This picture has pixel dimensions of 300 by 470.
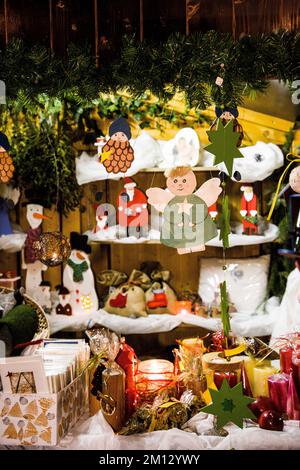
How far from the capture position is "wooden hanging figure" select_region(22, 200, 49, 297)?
3656 millimetres

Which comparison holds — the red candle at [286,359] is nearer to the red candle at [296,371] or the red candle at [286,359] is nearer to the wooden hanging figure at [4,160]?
the red candle at [296,371]

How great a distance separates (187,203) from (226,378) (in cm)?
76

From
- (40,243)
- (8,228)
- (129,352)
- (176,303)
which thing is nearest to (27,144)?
(8,228)

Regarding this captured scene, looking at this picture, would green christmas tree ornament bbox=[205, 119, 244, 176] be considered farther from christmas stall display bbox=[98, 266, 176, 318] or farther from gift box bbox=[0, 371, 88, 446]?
christmas stall display bbox=[98, 266, 176, 318]

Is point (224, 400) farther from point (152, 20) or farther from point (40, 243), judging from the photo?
point (152, 20)

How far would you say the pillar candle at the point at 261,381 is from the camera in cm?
257

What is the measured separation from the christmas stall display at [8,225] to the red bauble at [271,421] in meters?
1.95

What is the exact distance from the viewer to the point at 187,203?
2445 millimetres

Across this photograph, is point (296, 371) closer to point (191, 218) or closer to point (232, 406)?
point (232, 406)

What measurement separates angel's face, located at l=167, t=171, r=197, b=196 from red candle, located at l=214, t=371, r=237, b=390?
2.59 feet

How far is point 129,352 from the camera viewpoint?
2568 millimetres

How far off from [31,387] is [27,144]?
1.92 m

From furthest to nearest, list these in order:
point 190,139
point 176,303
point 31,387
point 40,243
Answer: point 176,303
point 190,139
point 40,243
point 31,387

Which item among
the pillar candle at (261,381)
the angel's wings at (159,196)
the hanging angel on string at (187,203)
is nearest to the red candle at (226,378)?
the pillar candle at (261,381)
